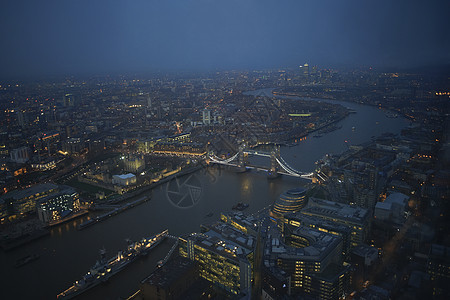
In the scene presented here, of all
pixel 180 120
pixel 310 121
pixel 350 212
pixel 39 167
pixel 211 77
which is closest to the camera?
pixel 350 212

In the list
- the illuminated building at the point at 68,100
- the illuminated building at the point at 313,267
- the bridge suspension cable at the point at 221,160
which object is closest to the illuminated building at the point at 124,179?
the bridge suspension cable at the point at 221,160

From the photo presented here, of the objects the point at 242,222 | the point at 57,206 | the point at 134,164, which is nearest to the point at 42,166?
the point at 134,164

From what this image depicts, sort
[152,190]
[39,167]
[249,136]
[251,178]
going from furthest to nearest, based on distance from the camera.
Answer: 1. [249,136]
2. [39,167]
3. [251,178]
4. [152,190]

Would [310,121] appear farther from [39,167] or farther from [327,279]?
[327,279]

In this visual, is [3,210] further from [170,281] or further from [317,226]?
[317,226]

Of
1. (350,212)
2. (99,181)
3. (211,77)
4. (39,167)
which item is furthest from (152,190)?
(211,77)
